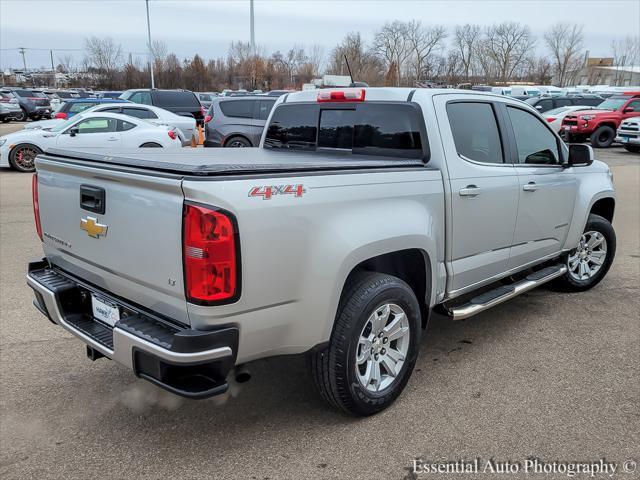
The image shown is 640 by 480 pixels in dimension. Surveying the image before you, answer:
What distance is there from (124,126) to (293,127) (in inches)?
372

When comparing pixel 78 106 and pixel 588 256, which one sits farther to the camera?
pixel 78 106

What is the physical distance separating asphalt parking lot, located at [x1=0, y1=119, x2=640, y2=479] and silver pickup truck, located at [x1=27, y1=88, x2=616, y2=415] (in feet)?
1.03

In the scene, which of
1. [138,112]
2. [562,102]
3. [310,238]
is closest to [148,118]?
[138,112]

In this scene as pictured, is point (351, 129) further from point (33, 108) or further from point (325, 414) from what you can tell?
point (33, 108)

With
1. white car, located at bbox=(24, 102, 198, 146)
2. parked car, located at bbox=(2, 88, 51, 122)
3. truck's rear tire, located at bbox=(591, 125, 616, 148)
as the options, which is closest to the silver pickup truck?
white car, located at bbox=(24, 102, 198, 146)

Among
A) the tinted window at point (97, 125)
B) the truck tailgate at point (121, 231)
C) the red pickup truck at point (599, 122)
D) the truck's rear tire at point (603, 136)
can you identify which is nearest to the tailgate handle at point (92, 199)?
the truck tailgate at point (121, 231)

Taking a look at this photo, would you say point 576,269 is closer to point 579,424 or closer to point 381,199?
point 579,424

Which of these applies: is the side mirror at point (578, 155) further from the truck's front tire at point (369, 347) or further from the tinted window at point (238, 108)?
the tinted window at point (238, 108)

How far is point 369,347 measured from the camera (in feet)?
10.4

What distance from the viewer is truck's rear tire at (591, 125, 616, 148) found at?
69.1 ft

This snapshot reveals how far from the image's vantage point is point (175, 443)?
3014 mm

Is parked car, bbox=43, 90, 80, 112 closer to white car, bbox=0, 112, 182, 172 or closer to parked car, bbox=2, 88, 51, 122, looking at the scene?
parked car, bbox=2, 88, 51, 122

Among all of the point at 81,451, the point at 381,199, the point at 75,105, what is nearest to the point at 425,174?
the point at 381,199

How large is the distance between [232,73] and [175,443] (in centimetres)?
8493
